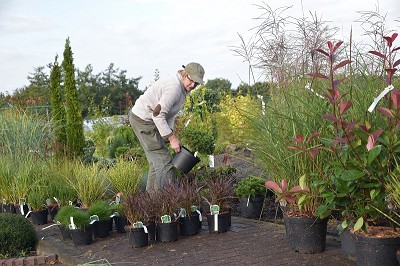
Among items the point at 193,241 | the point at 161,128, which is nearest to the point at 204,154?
the point at 161,128

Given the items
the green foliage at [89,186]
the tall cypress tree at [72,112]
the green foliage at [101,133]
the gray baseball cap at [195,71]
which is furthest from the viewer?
the green foliage at [101,133]

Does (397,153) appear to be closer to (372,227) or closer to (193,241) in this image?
(372,227)

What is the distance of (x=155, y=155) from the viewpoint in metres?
6.51

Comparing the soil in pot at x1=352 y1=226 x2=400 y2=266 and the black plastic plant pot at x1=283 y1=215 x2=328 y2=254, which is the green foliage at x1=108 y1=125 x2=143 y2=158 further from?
the soil in pot at x1=352 y1=226 x2=400 y2=266

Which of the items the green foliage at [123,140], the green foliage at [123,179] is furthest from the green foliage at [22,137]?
the green foliage at [123,179]

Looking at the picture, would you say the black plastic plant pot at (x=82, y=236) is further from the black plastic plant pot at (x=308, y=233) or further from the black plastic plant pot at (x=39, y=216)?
the black plastic plant pot at (x=308, y=233)

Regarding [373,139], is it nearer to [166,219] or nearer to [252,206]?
[166,219]

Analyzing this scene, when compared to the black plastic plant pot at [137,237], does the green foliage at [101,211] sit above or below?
above

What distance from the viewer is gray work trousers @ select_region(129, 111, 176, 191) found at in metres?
6.39

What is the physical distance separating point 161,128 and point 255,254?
77.4 inches

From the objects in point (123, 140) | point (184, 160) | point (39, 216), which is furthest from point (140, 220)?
point (123, 140)

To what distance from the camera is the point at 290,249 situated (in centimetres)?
461

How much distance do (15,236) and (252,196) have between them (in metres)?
2.53

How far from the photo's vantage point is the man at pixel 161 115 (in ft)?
19.8
